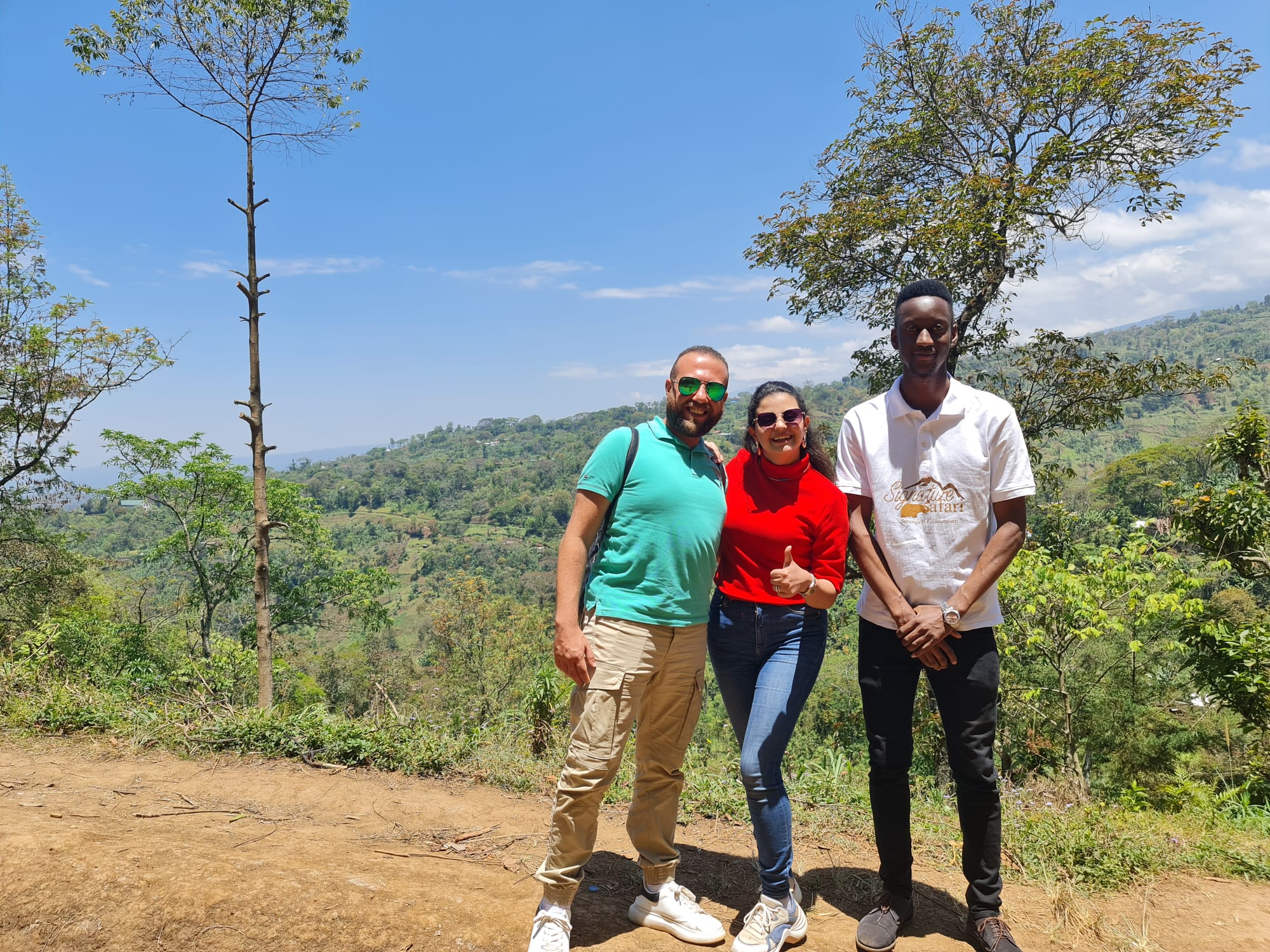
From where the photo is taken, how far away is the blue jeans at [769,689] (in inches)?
91.9

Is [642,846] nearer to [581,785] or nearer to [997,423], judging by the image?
[581,785]

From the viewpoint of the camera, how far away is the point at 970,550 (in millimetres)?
2342

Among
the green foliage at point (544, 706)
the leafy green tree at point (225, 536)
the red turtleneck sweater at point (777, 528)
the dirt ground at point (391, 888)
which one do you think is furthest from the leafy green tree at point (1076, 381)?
the leafy green tree at point (225, 536)

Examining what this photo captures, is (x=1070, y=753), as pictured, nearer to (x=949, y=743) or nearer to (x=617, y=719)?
(x=949, y=743)

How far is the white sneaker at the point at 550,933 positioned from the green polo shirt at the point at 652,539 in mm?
983

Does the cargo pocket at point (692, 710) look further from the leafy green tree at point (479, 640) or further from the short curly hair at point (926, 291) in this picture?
the leafy green tree at point (479, 640)

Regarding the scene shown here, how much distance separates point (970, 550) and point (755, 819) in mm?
1151

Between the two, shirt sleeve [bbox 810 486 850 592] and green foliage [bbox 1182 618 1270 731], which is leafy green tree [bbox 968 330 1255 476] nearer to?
green foliage [bbox 1182 618 1270 731]

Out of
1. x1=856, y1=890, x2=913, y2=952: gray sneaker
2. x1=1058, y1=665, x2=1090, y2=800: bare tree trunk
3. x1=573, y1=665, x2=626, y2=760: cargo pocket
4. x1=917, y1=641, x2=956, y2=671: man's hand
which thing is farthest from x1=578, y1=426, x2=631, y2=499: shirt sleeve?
x1=1058, y1=665, x2=1090, y2=800: bare tree trunk

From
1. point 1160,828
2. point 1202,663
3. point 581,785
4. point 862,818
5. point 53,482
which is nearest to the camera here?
point 581,785

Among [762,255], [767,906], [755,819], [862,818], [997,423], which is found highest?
[762,255]

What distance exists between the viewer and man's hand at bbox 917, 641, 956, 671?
2326mm

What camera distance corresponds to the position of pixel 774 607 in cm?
238

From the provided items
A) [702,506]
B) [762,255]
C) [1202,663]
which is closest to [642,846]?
[702,506]
